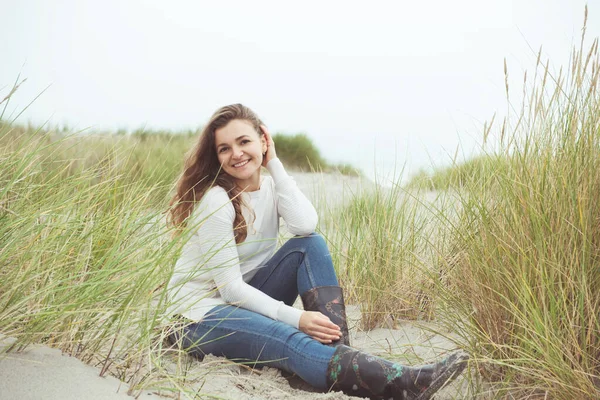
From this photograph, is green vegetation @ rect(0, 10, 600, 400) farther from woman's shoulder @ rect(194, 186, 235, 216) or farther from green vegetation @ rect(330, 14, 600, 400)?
woman's shoulder @ rect(194, 186, 235, 216)

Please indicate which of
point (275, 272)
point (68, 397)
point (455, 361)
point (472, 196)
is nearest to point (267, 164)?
point (275, 272)

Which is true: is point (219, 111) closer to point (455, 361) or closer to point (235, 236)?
point (235, 236)

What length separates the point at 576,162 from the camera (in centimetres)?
197

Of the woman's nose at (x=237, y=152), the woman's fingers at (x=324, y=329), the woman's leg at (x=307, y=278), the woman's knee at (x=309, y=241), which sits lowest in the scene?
the woman's fingers at (x=324, y=329)

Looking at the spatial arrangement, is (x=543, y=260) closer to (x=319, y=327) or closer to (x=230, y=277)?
(x=319, y=327)

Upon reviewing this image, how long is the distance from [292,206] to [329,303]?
0.48 meters

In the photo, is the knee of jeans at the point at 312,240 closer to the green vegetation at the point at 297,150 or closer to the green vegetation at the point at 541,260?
the green vegetation at the point at 541,260

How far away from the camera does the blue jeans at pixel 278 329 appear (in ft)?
7.49

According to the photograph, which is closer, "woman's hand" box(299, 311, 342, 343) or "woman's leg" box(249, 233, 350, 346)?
"woman's hand" box(299, 311, 342, 343)

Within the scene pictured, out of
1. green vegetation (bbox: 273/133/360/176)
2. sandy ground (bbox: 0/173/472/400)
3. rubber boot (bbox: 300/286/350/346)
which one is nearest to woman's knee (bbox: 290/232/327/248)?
rubber boot (bbox: 300/286/350/346)

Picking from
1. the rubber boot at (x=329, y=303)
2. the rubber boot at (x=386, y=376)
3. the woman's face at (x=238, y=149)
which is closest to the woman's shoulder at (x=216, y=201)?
the woman's face at (x=238, y=149)

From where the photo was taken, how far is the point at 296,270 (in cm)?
273

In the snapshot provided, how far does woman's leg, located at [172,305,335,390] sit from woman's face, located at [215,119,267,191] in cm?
62

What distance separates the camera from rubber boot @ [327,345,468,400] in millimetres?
2066
